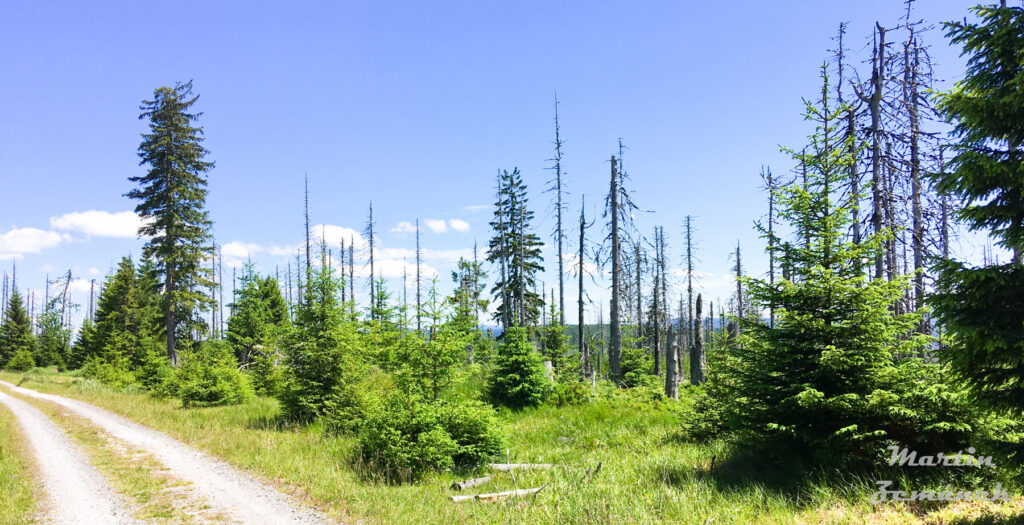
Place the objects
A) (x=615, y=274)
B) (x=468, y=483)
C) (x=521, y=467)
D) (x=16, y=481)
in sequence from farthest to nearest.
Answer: (x=615, y=274) → (x=521, y=467) → (x=16, y=481) → (x=468, y=483)

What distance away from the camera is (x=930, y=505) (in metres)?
6.11

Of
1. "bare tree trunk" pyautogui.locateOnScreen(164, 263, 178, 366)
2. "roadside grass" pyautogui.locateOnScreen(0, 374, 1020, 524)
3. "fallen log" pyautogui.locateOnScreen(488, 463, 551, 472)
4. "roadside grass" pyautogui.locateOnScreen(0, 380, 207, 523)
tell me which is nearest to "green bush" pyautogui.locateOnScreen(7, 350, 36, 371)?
"bare tree trunk" pyautogui.locateOnScreen(164, 263, 178, 366)

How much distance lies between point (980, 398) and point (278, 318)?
35.6 metres

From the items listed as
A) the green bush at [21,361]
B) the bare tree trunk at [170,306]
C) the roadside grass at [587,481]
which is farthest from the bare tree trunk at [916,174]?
the green bush at [21,361]

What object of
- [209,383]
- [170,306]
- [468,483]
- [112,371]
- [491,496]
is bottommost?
[112,371]

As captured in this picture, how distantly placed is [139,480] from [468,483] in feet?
21.9

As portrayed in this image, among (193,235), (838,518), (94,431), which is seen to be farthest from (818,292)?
(193,235)

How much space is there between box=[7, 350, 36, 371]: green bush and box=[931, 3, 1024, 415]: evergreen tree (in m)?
68.9

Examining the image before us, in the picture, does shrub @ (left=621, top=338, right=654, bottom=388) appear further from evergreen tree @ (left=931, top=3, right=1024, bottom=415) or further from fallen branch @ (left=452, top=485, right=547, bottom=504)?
evergreen tree @ (left=931, top=3, right=1024, bottom=415)

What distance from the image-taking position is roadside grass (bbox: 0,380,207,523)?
7462mm

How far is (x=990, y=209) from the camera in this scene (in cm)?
509

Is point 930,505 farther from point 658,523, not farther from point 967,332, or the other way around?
point 658,523

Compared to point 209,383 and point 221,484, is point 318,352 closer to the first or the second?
point 221,484

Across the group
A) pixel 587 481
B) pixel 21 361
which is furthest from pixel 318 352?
pixel 21 361
